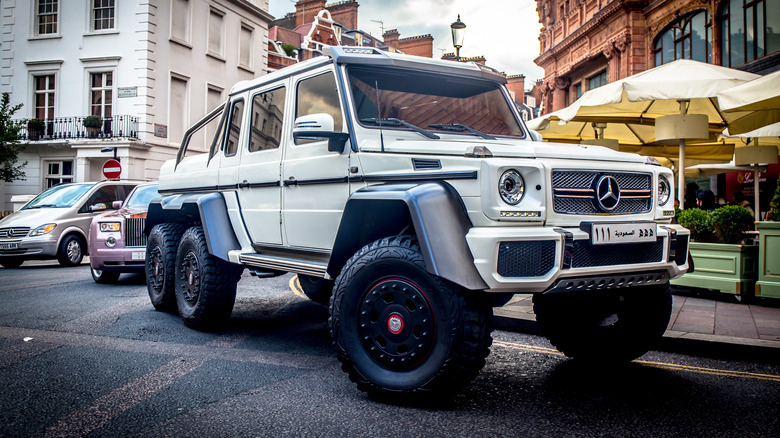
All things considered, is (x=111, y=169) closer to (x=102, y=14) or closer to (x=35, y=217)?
(x=35, y=217)

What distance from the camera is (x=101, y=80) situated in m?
25.6

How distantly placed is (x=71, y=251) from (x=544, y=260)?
41.1 ft

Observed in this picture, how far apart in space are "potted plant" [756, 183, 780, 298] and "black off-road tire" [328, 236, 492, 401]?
5.39 metres

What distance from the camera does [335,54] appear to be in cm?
423

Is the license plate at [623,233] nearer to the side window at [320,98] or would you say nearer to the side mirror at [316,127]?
the side mirror at [316,127]

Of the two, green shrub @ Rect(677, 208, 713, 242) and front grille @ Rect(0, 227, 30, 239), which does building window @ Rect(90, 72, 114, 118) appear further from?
green shrub @ Rect(677, 208, 713, 242)

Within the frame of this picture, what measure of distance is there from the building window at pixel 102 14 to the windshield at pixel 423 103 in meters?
25.3

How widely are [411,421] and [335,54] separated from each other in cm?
257

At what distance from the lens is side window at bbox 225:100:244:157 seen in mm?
5473

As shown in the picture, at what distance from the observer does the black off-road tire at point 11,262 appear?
1284 cm

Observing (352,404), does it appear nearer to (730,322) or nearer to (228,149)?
(228,149)

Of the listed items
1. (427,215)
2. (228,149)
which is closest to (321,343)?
Result: (228,149)

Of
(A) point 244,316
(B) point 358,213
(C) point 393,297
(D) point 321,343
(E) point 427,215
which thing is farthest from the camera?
(A) point 244,316

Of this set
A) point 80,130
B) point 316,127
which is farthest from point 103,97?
point 316,127
